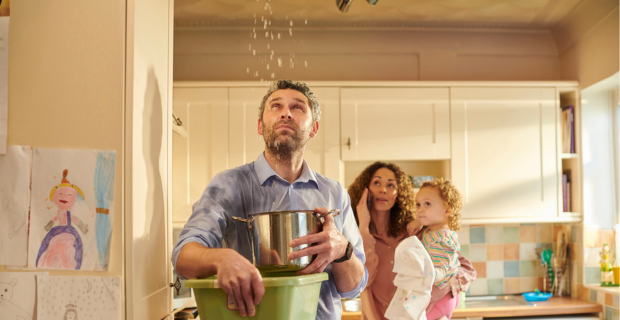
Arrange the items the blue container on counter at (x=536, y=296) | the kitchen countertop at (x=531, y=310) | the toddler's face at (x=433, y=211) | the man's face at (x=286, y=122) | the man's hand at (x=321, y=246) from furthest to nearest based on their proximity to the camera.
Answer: the blue container on counter at (x=536, y=296) < the kitchen countertop at (x=531, y=310) < the toddler's face at (x=433, y=211) < the man's face at (x=286, y=122) < the man's hand at (x=321, y=246)

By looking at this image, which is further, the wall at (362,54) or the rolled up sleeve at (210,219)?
the wall at (362,54)

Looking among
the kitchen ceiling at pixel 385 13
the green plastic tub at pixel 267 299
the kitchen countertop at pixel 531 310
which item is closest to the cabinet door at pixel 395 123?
the kitchen ceiling at pixel 385 13

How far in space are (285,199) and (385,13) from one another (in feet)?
6.55

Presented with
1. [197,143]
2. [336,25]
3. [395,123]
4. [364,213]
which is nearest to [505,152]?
[395,123]

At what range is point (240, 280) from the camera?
3.17ft

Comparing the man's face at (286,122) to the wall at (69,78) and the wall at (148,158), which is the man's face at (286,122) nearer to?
the wall at (148,158)

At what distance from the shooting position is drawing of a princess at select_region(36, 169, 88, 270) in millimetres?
1119

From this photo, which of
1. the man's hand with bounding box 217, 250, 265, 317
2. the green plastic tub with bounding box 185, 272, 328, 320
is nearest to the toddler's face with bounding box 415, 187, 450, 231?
the green plastic tub with bounding box 185, 272, 328, 320

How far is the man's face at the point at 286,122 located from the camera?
138 centimetres

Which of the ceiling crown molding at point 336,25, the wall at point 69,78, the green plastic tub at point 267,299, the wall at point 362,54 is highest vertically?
the ceiling crown molding at point 336,25

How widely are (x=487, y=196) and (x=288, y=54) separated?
161cm

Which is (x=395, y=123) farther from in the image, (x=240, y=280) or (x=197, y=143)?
(x=240, y=280)

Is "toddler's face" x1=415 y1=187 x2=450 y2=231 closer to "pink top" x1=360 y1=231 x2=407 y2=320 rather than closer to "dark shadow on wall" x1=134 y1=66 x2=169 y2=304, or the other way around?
"pink top" x1=360 y1=231 x2=407 y2=320

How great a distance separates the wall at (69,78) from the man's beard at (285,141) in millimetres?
418
